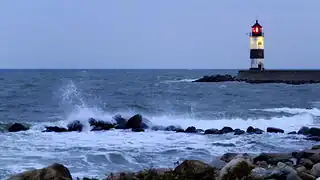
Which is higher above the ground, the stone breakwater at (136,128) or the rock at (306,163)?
the rock at (306,163)

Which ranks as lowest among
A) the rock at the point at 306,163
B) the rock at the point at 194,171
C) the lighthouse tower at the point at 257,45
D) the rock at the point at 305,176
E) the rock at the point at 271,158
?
the rock at the point at 271,158

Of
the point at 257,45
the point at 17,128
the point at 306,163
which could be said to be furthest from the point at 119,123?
the point at 257,45

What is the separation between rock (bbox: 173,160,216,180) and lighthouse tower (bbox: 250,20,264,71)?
5578 cm

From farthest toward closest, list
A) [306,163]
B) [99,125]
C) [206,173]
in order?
1. [99,125]
2. [306,163]
3. [206,173]

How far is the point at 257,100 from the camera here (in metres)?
39.3

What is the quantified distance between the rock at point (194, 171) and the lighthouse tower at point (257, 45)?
55.8m

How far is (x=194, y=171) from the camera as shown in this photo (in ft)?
28.1

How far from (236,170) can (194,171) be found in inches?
27.3

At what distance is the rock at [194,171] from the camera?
8195 mm

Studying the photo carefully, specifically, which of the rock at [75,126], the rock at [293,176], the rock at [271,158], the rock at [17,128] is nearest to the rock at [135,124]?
the rock at [75,126]

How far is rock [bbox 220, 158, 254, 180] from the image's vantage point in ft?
27.6

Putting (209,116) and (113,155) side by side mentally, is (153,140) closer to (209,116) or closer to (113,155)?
(113,155)

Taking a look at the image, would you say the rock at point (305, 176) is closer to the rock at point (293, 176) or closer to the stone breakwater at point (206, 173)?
the stone breakwater at point (206, 173)

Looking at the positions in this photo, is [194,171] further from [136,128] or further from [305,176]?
[136,128]
